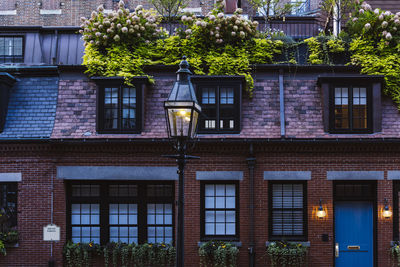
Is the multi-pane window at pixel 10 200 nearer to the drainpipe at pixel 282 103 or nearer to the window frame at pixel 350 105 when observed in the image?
the drainpipe at pixel 282 103

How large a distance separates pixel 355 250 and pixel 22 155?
10.8 meters

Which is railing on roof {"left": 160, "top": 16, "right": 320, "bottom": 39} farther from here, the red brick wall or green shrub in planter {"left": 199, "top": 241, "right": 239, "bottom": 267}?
green shrub in planter {"left": 199, "top": 241, "right": 239, "bottom": 267}

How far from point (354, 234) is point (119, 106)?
843cm

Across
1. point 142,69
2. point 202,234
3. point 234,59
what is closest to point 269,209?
point 202,234

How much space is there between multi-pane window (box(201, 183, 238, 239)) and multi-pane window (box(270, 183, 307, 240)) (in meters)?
1.19

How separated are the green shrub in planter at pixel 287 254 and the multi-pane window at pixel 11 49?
40.2 feet

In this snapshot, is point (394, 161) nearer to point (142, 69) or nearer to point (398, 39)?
point (398, 39)

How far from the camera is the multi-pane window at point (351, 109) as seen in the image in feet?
44.1

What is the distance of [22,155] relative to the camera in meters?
13.4

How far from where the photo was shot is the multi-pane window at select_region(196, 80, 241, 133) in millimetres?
13531

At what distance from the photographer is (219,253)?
41.9 feet

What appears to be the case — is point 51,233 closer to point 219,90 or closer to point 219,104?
point 219,104

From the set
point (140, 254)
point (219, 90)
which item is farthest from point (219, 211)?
point (219, 90)

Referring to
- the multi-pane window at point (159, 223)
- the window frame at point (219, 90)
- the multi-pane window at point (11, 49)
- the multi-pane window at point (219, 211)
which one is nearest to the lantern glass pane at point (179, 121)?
the window frame at point (219, 90)
